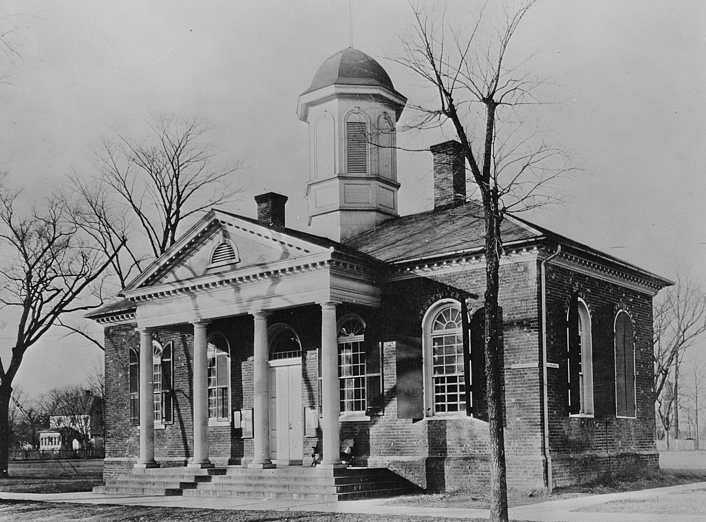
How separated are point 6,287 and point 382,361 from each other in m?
20.6

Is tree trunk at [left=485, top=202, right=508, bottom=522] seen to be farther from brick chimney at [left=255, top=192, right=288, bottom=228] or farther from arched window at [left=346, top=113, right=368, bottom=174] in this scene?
brick chimney at [left=255, top=192, right=288, bottom=228]

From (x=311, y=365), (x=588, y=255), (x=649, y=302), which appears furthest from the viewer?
(x=649, y=302)

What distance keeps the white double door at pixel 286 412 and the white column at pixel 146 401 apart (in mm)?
Result: 3519

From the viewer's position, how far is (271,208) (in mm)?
28016

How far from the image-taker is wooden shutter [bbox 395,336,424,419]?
20.7m

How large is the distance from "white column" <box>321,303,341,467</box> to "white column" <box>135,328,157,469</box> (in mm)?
6725

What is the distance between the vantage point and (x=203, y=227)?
22.9 metres

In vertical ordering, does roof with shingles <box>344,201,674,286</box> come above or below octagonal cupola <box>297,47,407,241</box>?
below

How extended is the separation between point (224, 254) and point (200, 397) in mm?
3777

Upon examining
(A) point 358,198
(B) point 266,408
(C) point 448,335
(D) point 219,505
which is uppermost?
(A) point 358,198

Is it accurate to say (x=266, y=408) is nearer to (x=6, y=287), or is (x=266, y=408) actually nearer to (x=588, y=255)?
(x=588, y=255)

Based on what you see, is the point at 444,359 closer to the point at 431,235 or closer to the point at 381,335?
the point at 381,335

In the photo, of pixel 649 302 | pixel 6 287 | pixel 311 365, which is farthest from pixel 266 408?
pixel 6 287

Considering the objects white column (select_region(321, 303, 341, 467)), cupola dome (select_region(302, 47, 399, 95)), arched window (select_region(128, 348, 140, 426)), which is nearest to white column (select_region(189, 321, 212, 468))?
white column (select_region(321, 303, 341, 467))
